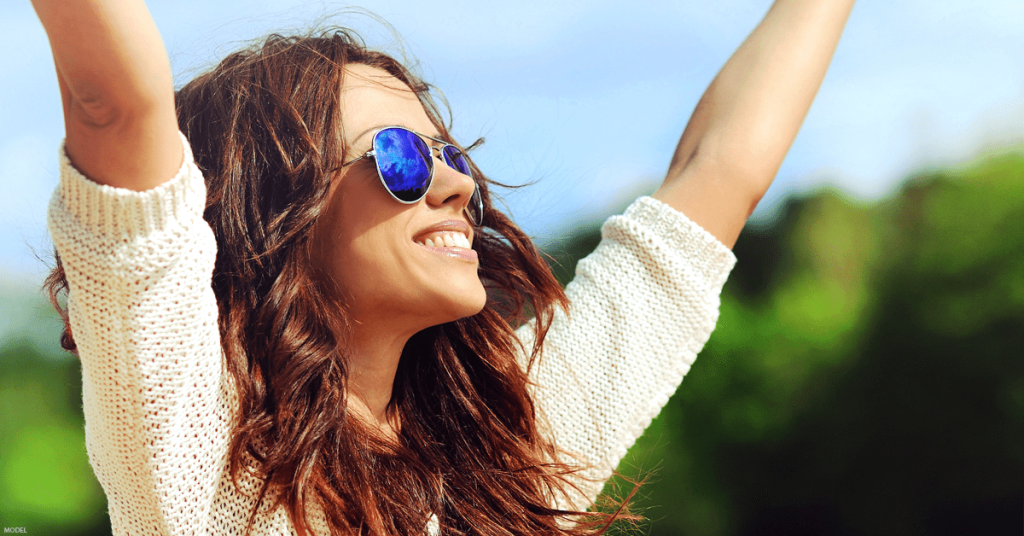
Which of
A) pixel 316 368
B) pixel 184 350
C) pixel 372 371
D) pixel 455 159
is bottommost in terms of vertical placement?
pixel 372 371

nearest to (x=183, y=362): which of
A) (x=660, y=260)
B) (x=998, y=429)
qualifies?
(x=660, y=260)

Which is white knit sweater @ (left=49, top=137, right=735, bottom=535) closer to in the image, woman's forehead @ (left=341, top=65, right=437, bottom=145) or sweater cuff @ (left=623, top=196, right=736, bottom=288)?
sweater cuff @ (left=623, top=196, right=736, bottom=288)

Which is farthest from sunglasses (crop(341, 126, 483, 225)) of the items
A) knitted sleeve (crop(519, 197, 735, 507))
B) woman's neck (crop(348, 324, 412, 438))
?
knitted sleeve (crop(519, 197, 735, 507))

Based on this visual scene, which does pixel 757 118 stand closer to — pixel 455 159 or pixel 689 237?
pixel 689 237

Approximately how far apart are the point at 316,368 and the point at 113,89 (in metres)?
0.77

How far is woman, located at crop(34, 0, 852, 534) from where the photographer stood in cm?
108

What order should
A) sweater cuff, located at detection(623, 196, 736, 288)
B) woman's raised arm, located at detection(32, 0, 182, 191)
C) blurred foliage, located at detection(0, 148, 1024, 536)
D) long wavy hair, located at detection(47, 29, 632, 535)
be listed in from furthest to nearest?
blurred foliage, located at detection(0, 148, 1024, 536)
sweater cuff, located at detection(623, 196, 736, 288)
long wavy hair, located at detection(47, 29, 632, 535)
woman's raised arm, located at detection(32, 0, 182, 191)

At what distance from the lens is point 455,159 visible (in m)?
1.89

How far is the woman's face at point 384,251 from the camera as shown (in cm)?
164

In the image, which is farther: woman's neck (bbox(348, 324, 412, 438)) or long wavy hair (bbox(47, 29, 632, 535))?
woman's neck (bbox(348, 324, 412, 438))

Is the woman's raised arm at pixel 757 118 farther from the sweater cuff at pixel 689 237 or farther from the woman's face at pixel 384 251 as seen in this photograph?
the woman's face at pixel 384 251

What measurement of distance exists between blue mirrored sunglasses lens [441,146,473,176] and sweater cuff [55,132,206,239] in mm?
804

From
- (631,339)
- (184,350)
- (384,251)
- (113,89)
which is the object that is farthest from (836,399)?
(113,89)

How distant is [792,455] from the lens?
863cm
